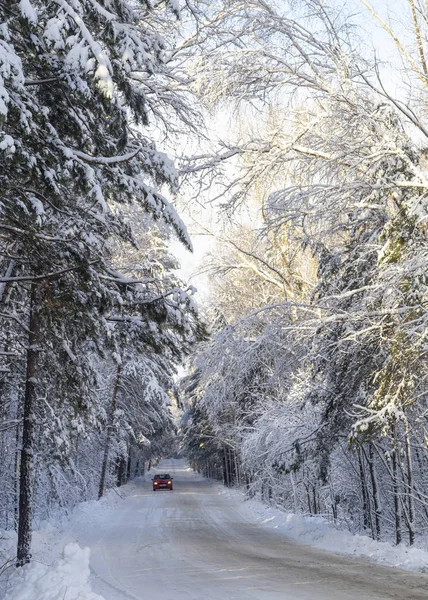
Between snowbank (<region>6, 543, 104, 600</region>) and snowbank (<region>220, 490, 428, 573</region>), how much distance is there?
619 centimetres

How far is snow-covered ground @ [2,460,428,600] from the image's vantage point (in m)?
8.11

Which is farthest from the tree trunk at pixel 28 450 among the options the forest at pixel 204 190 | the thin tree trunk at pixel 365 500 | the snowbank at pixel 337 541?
the thin tree trunk at pixel 365 500

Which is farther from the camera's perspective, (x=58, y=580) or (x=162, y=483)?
(x=162, y=483)

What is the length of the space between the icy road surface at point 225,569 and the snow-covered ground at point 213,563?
0.05 ft

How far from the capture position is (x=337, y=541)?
14.3 meters

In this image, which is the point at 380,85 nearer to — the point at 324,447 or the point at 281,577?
the point at 324,447

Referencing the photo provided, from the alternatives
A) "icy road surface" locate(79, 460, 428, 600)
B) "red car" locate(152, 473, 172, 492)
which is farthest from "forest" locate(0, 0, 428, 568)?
"red car" locate(152, 473, 172, 492)

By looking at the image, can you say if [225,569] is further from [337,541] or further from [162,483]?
[162,483]

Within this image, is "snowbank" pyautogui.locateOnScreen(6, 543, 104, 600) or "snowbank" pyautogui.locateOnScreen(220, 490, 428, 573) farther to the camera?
"snowbank" pyautogui.locateOnScreen(220, 490, 428, 573)

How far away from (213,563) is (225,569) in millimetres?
828

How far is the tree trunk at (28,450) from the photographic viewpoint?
9188mm

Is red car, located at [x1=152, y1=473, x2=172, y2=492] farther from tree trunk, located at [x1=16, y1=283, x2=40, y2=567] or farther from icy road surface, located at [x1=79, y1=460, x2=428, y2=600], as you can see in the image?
tree trunk, located at [x1=16, y1=283, x2=40, y2=567]

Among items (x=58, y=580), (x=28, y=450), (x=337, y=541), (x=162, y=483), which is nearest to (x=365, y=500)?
(x=337, y=541)

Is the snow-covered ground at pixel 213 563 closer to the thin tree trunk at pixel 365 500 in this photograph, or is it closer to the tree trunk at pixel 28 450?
the tree trunk at pixel 28 450
